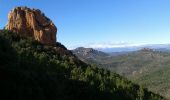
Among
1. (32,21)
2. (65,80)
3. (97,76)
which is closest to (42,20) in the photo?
(32,21)

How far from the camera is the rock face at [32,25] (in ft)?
528

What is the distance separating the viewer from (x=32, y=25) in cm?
16500

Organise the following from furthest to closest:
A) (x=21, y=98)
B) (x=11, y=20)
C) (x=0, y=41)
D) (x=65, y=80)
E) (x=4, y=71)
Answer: (x=11, y=20) < (x=65, y=80) < (x=0, y=41) < (x=4, y=71) < (x=21, y=98)

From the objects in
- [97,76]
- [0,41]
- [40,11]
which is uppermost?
[40,11]

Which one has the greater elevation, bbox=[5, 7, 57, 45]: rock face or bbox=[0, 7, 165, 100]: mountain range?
bbox=[5, 7, 57, 45]: rock face

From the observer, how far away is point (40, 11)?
173500mm

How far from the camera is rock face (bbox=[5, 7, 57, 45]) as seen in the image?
16100 centimetres

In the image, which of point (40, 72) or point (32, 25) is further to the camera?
point (32, 25)

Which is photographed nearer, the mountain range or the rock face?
the mountain range

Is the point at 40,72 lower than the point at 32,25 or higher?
lower

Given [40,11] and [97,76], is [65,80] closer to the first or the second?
[97,76]

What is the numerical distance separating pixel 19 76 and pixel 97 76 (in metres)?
70.4

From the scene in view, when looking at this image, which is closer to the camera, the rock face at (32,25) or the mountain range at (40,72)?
the mountain range at (40,72)

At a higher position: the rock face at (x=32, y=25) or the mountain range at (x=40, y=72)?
the rock face at (x=32, y=25)
